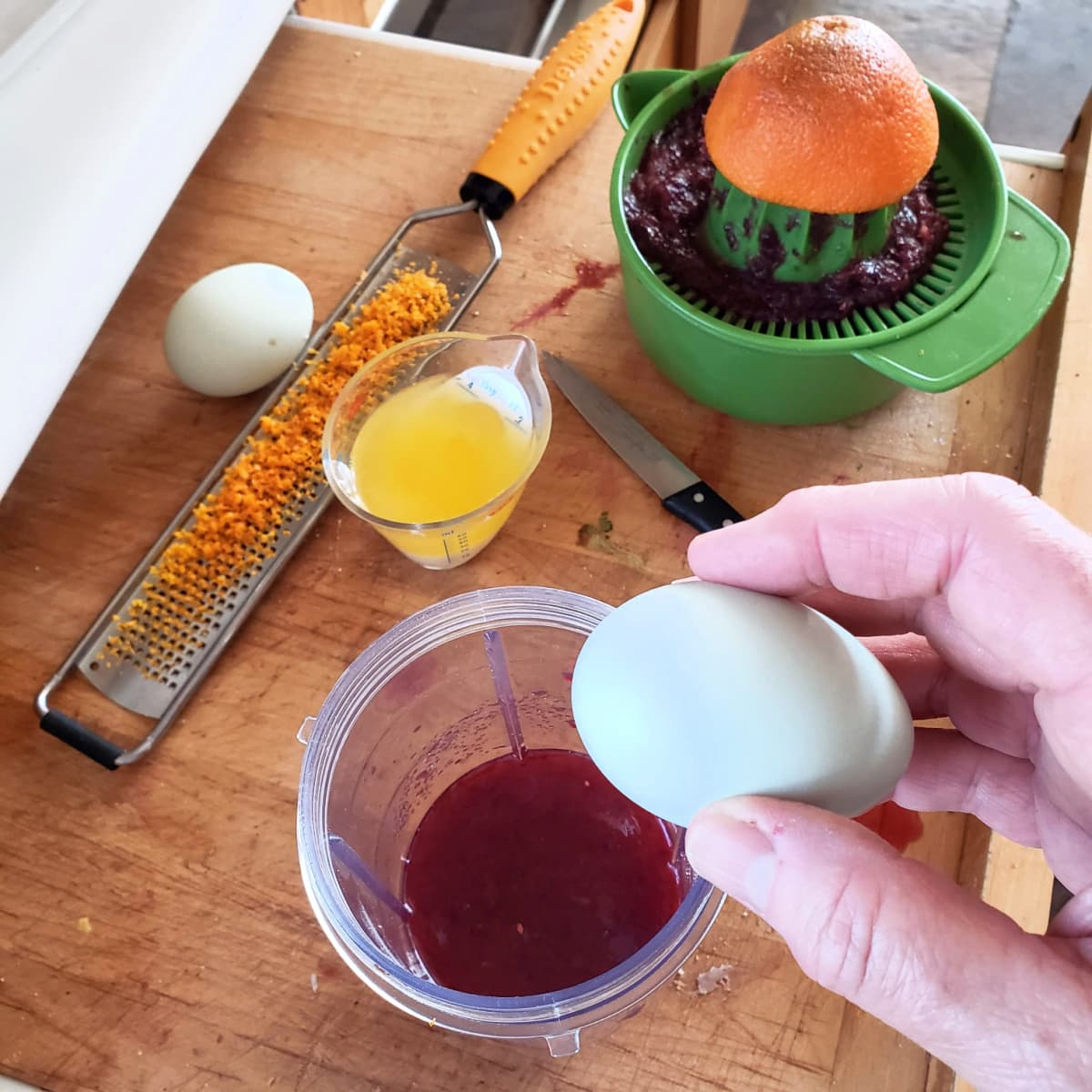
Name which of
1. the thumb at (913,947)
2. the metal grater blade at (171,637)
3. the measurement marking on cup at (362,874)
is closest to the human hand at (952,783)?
the thumb at (913,947)

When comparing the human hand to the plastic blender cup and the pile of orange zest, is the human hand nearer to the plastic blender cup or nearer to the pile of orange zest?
the plastic blender cup

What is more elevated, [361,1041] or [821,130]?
[821,130]

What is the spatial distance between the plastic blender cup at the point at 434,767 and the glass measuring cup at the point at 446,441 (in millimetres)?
96

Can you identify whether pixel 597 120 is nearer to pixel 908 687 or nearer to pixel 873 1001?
pixel 908 687

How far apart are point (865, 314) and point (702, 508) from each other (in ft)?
0.64

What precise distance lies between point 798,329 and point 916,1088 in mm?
536

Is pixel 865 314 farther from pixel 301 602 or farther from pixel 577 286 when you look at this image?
pixel 301 602

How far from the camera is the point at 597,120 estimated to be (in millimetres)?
998

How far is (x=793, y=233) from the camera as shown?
73cm

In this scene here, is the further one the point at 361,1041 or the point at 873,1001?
the point at 361,1041

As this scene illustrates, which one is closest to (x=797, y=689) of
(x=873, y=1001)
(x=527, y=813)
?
(x=873, y=1001)

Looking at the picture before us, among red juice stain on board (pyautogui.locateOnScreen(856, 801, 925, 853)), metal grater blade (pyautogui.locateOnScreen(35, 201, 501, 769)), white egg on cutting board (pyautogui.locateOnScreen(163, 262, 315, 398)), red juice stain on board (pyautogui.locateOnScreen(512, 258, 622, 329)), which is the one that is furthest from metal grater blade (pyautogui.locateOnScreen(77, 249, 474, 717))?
red juice stain on board (pyautogui.locateOnScreen(856, 801, 925, 853))

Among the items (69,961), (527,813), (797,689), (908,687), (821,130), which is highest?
(821,130)

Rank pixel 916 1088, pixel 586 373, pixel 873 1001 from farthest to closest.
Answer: pixel 586 373
pixel 916 1088
pixel 873 1001
